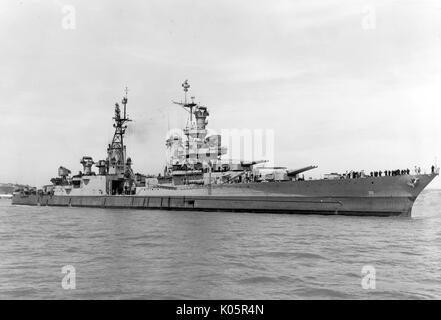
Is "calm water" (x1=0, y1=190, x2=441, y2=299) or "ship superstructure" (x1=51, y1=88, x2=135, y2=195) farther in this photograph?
A: "ship superstructure" (x1=51, y1=88, x2=135, y2=195)

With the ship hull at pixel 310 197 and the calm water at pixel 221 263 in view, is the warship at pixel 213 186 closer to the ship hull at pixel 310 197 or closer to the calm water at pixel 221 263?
the ship hull at pixel 310 197

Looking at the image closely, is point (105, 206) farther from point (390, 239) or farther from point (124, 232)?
point (390, 239)

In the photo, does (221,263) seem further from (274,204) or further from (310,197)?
(274,204)

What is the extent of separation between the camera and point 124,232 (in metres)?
21.4

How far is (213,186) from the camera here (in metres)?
37.1

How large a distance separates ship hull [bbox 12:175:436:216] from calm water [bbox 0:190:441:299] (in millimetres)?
7614

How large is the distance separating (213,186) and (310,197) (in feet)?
28.6

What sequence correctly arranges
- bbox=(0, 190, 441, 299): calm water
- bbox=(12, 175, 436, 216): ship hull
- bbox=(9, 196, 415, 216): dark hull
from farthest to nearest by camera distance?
bbox=(9, 196, 415, 216): dark hull
bbox=(12, 175, 436, 216): ship hull
bbox=(0, 190, 441, 299): calm water

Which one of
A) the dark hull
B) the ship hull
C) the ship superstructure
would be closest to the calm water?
the ship hull

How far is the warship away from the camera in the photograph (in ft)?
98.9

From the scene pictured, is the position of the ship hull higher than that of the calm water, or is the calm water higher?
the ship hull

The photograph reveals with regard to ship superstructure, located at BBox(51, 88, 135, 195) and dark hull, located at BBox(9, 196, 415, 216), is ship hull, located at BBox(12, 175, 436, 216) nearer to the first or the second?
dark hull, located at BBox(9, 196, 415, 216)

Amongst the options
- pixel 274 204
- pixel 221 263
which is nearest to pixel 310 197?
pixel 274 204
